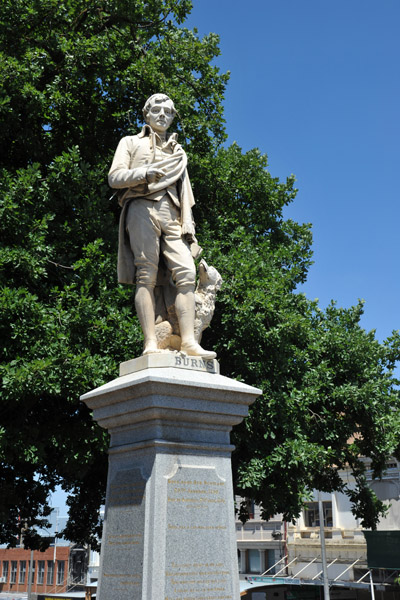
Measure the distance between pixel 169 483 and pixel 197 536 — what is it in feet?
1.71

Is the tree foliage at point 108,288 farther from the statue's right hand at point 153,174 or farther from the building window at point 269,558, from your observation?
the building window at point 269,558

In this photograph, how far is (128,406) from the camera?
20.2 feet

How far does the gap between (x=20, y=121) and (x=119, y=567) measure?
34.2 ft

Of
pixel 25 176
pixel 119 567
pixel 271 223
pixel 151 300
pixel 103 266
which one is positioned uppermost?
pixel 271 223

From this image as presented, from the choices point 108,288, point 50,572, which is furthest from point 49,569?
point 108,288

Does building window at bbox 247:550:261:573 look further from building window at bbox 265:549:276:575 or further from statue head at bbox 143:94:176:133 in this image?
statue head at bbox 143:94:176:133

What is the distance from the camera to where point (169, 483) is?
5.85m

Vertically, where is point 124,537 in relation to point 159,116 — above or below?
below

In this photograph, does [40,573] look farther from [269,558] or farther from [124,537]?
[124,537]

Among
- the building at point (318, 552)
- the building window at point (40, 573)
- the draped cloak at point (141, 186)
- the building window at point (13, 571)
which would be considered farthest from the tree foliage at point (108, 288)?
the building window at point (13, 571)

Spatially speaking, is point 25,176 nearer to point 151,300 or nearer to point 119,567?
point 151,300

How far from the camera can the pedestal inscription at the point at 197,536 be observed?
563 centimetres

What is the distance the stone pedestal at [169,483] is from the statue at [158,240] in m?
0.53

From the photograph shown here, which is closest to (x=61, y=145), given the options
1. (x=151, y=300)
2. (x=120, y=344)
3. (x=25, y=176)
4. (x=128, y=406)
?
(x=25, y=176)
